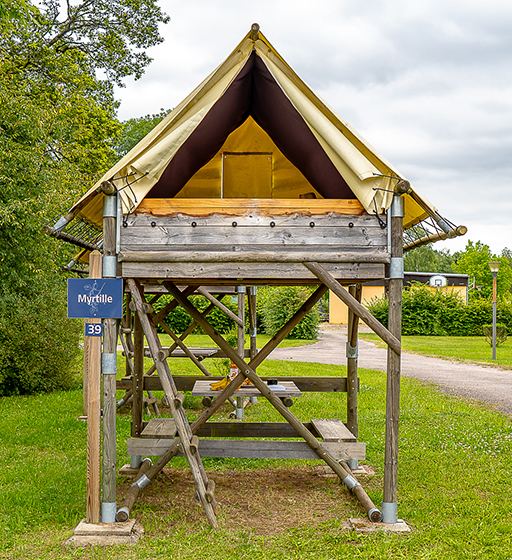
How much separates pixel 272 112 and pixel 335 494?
4.29 metres

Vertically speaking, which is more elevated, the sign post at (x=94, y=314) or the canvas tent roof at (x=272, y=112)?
the canvas tent roof at (x=272, y=112)

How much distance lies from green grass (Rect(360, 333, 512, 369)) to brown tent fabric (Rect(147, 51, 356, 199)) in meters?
15.0

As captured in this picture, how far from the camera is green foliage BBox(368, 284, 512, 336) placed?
31188 millimetres

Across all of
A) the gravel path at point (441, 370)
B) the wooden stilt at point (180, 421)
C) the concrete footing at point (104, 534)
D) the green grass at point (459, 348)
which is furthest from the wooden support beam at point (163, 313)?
the green grass at point (459, 348)

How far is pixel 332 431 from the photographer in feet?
20.2

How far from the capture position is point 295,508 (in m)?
5.86

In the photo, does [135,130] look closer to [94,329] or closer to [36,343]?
[36,343]

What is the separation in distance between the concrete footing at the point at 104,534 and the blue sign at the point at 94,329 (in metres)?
1.73

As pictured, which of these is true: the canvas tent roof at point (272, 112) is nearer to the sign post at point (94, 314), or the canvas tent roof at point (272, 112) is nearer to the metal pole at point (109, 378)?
the metal pole at point (109, 378)

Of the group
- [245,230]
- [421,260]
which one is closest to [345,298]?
[245,230]

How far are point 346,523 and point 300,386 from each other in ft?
7.46

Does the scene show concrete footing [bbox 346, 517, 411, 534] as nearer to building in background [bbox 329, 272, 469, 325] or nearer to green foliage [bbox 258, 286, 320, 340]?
green foliage [bbox 258, 286, 320, 340]

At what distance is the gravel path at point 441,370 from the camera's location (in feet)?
43.0

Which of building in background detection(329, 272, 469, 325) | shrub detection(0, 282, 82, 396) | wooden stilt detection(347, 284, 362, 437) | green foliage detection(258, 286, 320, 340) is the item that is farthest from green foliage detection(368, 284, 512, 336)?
wooden stilt detection(347, 284, 362, 437)
